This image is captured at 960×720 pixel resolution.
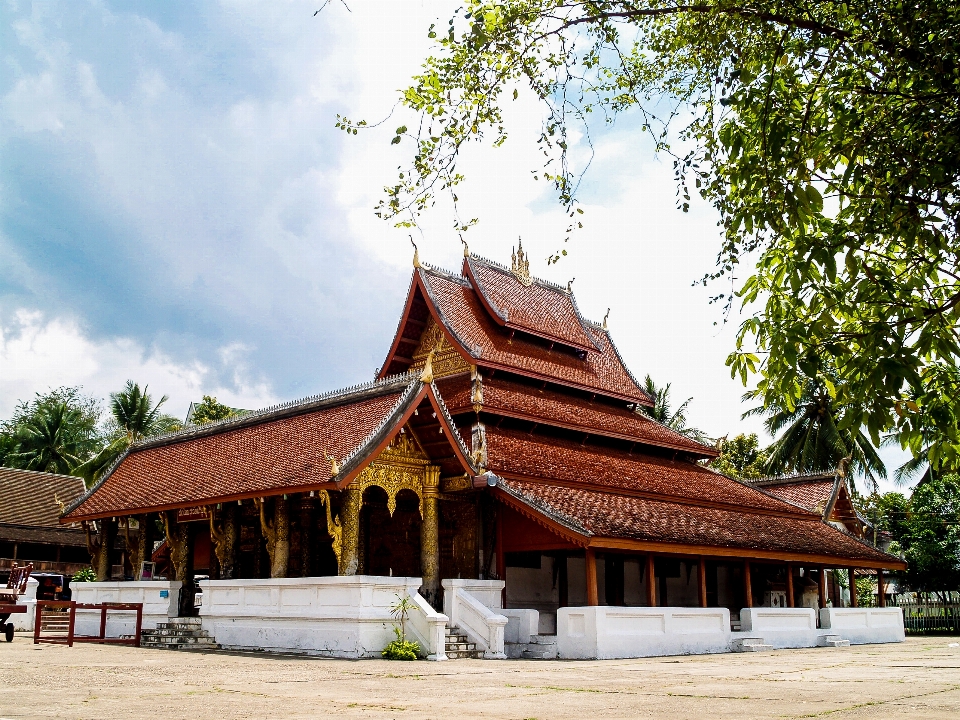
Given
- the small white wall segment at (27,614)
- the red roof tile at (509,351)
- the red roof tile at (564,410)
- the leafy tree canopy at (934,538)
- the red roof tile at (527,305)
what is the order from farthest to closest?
the leafy tree canopy at (934,538) → the red roof tile at (527,305) → the red roof tile at (509,351) → the small white wall segment at (27,614) → the red roof tile at (564,410)

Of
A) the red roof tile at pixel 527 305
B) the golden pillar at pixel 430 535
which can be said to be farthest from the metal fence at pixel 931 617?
the golden pillar at pixel 430 535

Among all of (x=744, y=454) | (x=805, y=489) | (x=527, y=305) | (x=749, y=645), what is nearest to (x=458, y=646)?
(x=749, y=645)

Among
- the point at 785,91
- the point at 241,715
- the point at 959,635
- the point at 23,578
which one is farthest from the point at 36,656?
the point at 959,635

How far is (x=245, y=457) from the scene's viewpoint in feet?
59.0

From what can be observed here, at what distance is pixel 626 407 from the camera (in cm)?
2536

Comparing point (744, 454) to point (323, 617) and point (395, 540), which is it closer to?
point (395, 540)

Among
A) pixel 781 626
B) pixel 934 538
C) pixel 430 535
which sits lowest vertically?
pixel 781 626

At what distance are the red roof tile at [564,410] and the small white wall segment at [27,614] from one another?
10872 millimetres

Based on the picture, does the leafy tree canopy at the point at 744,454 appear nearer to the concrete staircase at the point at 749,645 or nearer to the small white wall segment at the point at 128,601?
the concrete staircase at the point at 749,645

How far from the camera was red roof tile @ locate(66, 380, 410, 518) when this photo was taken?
15.8 metres

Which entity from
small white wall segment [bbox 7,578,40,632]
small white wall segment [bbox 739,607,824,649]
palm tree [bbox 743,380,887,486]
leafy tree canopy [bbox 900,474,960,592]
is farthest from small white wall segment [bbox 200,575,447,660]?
palm tree [bbox 743,380,887,486]

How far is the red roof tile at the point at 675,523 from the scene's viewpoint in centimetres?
1661

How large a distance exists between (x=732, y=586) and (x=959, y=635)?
10.4m

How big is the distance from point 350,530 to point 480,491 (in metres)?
3.39
